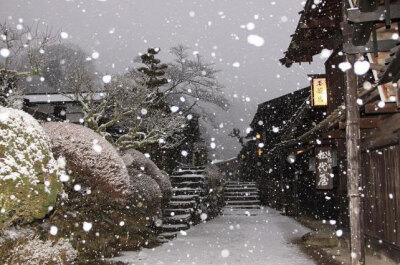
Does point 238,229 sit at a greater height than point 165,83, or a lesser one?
lesser

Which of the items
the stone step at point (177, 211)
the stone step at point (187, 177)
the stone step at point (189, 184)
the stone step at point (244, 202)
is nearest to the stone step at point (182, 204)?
the stone step at point (177, 211)

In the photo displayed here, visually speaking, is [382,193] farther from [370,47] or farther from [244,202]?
[244,202]

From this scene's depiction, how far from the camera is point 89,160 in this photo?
10320mm

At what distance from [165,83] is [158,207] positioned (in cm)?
1501

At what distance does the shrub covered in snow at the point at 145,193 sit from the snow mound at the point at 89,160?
263cm

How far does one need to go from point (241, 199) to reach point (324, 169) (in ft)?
53.0

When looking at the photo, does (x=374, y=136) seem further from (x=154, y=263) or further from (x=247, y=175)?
(x=247, y=175)

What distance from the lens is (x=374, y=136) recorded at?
10.1 meters

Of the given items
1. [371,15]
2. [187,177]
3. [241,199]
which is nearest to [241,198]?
[241,199]

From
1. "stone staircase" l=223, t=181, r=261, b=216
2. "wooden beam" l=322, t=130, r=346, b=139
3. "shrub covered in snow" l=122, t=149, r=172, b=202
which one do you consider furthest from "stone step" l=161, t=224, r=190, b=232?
"stone staircase" l=223, t=181, r=261, b=216

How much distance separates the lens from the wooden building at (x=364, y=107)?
6234 mm

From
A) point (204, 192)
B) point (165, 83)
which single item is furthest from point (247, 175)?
point (204, 192)

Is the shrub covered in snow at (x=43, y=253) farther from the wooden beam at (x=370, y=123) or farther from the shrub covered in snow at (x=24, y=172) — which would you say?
the wooden beam at (x=370, y=123)

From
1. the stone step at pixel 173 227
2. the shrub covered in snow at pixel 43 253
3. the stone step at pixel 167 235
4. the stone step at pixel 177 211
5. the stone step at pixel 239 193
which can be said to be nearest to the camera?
the shrub covered in snow at pixel 43 253
